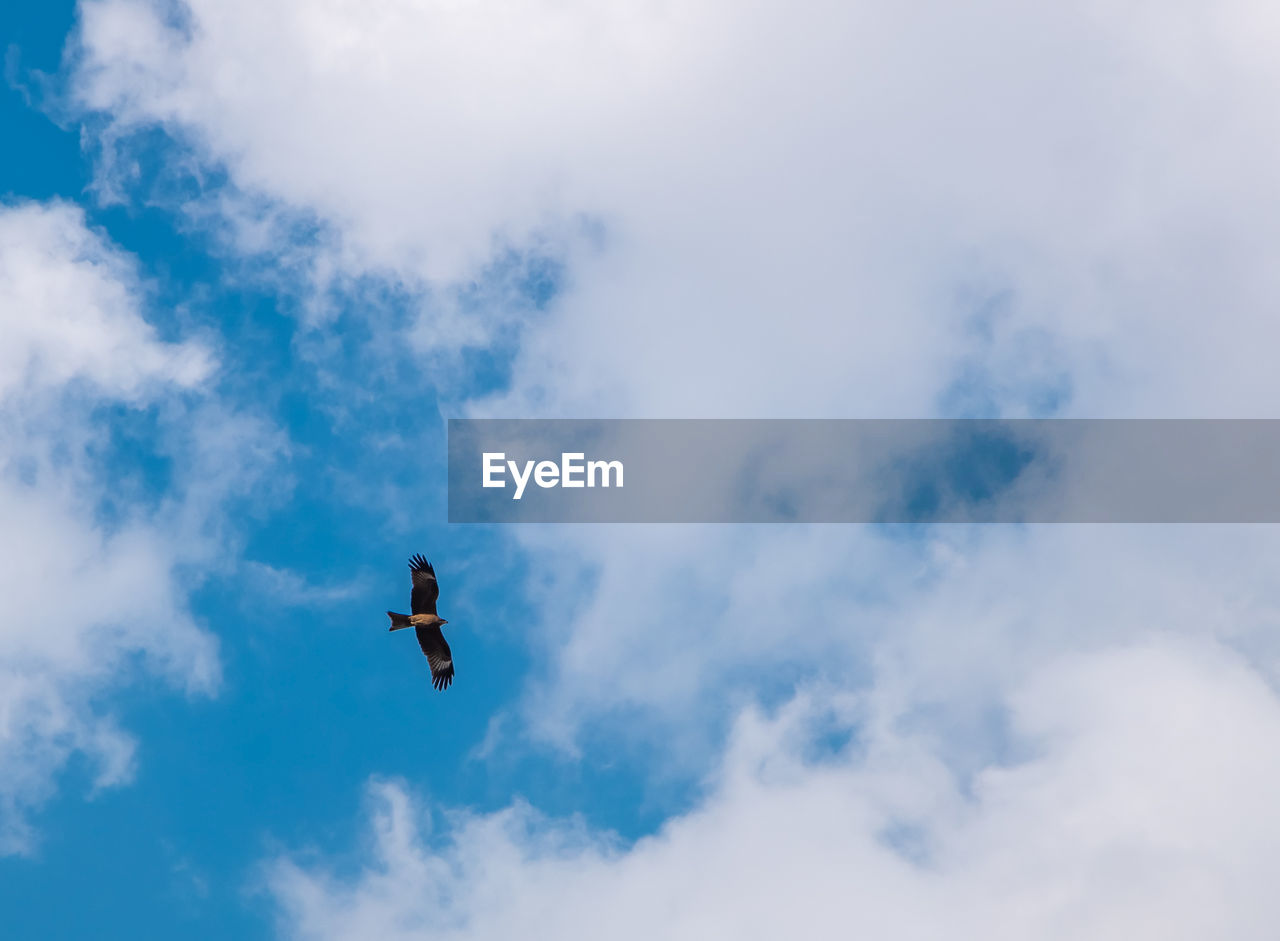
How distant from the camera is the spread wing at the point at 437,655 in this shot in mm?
90500

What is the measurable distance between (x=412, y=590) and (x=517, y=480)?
41.9ft

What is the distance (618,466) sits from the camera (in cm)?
10231

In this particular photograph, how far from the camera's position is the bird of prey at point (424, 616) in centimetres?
8806

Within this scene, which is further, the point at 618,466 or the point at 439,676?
the point at 618,466

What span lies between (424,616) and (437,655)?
11.7ft

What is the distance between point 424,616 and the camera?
292 feet

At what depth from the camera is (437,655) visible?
300ft

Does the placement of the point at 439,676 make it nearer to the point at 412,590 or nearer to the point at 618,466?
the point at 412,590

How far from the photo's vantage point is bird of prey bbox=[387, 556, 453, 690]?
289ft

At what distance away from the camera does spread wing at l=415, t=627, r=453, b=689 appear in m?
90.5

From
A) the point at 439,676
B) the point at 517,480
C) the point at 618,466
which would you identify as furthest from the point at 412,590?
the point at 618,466

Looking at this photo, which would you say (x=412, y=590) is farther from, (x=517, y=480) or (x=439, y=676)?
(x=517, y=480)

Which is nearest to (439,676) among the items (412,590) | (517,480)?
(412,590)

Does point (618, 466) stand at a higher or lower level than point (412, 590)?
higher
